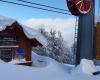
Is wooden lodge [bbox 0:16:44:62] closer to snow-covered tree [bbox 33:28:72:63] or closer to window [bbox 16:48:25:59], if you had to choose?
window [bbox 16:48:25:59]

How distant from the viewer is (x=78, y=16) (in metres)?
19.5

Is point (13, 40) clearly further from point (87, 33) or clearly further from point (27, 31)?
point (87, 33)

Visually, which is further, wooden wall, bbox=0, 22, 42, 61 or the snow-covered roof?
wooden wall, bbox=0, 22, 42, 61

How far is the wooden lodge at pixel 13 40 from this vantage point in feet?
57.1

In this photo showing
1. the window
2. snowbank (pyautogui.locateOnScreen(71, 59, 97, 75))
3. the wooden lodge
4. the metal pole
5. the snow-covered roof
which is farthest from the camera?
the metal pole

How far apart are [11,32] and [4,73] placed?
5772 millimetres

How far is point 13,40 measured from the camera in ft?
58.4

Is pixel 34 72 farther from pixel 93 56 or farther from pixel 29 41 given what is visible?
pixel 93 56

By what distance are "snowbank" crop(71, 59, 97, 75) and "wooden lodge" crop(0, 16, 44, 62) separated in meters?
2.60

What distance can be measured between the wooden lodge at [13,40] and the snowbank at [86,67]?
8.54ft

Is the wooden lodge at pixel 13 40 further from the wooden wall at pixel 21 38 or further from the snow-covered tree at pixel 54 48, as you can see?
the snow-covered tree at pixel 54 48

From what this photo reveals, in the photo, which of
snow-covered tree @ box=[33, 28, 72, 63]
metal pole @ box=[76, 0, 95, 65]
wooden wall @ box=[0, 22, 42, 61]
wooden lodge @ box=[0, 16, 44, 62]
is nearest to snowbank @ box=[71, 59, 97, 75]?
metal pole @ box=[76, 0, 95, 65]

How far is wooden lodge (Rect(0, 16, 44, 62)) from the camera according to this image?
17.4m

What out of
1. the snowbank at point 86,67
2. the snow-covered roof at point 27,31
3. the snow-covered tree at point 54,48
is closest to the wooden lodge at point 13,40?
the snow-covered roof at point 27,31
